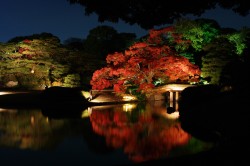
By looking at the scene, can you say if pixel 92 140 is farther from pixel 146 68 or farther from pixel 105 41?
pixel 105 41

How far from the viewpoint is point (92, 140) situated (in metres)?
10.7

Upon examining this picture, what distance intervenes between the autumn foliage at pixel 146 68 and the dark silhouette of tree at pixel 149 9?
644 inches

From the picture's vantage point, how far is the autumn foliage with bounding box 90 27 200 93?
22.6 m

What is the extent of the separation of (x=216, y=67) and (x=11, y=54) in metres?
16.7

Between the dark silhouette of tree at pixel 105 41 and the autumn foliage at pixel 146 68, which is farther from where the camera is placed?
the dark silhouette of tree at pixel 105 41

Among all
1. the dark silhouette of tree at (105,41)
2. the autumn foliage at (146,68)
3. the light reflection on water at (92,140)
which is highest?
the dark silhouette of tree at (105,41)

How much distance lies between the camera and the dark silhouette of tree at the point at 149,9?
226 inches

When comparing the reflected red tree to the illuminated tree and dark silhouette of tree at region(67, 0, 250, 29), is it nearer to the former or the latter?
dark silhouette of tree at region(67, 0, 250, 29)

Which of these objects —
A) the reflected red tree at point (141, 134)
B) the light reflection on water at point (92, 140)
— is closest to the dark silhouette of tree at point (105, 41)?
the reflected red tree at point (141, 134)

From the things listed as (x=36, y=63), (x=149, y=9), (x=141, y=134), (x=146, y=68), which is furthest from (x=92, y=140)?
(x=36, y=63)

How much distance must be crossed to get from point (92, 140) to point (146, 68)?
13007mm

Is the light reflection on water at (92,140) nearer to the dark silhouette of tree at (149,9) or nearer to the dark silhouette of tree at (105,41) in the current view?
the dark silhouette of tree at (149,9)

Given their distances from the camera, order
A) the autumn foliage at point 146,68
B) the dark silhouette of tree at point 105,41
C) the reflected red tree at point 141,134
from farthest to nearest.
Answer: the dark silhouette of tree at point 105,41
the autumn foliage at point 146,68
the reflected red tree at point 141,134

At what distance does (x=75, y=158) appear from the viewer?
867 cm
